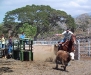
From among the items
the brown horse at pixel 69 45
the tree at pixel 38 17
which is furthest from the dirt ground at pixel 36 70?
the tree at pixel 38 17

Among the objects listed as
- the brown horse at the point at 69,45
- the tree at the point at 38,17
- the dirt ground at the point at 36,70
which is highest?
the tree at the point at 38,17

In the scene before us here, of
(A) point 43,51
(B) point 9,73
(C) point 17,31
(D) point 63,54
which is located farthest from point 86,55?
(C) point 17,31

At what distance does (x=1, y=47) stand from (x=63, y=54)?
28.9ft

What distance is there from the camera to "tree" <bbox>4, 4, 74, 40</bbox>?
66.1m

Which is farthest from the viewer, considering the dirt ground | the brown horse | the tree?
the tree

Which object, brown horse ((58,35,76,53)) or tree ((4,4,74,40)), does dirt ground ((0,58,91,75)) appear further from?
tree ((4,4,74,40))

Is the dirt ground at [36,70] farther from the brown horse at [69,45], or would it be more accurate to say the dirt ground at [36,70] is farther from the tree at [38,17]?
the tree at [38,17]

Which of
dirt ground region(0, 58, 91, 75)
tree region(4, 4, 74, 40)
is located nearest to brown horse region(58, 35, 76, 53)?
dirt ground region(0, 58, 91, 75)

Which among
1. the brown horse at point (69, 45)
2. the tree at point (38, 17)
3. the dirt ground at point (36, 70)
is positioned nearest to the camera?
the dirt ground at point (36, 70)

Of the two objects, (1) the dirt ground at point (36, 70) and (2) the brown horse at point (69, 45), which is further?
(2) the brown horse at point (69, 45)

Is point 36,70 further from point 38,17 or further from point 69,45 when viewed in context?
point 38,17

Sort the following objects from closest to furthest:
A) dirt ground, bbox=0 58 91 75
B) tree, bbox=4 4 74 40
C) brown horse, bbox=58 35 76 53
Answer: dirt ground, bbox=0 58 91 75 < brown horse, bbox=58 35 76 53 < tree, bbox=4 4 74 40

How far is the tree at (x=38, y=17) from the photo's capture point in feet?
217

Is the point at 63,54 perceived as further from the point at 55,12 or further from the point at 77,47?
the point at 55,12
